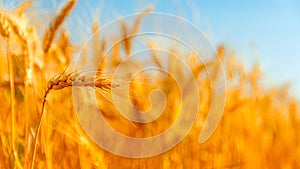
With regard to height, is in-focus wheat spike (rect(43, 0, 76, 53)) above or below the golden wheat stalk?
above

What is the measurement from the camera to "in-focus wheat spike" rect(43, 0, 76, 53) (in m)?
1.14

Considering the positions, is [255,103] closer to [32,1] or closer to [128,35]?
[128,35]

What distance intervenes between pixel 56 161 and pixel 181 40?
1.59 feet

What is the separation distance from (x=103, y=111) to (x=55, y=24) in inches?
9.4

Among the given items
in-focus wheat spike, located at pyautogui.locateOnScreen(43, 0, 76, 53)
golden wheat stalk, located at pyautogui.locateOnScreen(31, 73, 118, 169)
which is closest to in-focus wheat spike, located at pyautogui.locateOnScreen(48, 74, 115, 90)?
golden wheat stalk, located at pyautogui.locateOnScreen(31, 73, 118, 169)

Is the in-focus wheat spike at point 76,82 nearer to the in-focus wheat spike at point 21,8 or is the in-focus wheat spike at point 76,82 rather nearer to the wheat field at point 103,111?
the wheat field at point 103,111

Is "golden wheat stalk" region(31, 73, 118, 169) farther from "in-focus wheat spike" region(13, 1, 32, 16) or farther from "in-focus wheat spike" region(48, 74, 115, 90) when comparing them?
"in-focus wheat spike" region(13, 1, 32, 16)

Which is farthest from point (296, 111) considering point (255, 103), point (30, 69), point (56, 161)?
point (30, 69)

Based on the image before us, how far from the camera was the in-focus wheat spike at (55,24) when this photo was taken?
1.14 metres

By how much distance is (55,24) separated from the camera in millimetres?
1188

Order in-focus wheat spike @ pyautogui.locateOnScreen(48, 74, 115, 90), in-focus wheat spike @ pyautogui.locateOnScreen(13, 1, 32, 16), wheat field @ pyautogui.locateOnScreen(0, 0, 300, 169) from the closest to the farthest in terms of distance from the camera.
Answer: in-focus wheat spike @ pyautogui.locateOnScreen(48, 74, 115, 90) → wheat field @ pyautogui.locateOnScreen(0, 0, 300, 169) → in-focus wheat spike @ pyautogui.locateOnScreen(13, 1, 32, 16)

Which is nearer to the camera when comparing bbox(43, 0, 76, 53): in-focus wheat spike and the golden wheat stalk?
the golden wheat stalk

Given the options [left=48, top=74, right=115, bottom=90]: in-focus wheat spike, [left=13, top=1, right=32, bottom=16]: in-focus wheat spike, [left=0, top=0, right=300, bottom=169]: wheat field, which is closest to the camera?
[left=48, top=74, right=115, bottom=90]: in-focus wheat spike

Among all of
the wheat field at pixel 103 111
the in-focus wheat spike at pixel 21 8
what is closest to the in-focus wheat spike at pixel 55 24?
the wheat field at pixel 103 111
